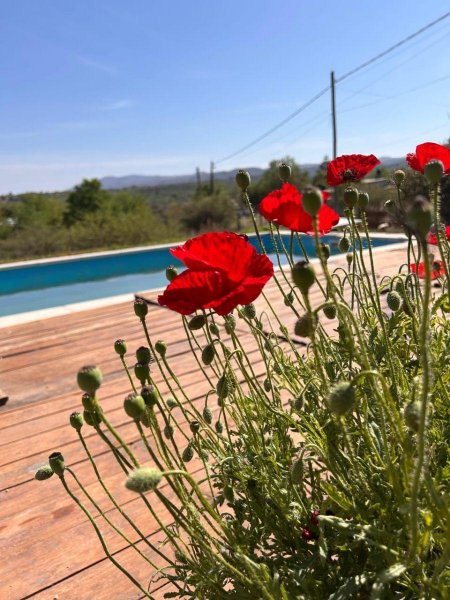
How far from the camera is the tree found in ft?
58.0

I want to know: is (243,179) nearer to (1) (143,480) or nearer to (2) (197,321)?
(2) (197,321)

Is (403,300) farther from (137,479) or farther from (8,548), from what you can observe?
(8,548)

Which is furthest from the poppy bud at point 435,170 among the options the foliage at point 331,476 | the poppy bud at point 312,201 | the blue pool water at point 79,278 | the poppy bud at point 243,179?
the blue pool water at point 79,278

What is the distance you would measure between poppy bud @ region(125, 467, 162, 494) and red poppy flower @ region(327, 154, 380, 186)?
628 mm

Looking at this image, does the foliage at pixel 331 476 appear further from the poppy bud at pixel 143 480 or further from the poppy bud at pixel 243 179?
the poppy bud at pixel 243 179

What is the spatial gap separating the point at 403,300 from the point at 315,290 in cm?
293

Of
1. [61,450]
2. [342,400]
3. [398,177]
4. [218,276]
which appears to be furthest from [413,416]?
[61,450]

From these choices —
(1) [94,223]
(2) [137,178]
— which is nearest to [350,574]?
(1) [94,223]

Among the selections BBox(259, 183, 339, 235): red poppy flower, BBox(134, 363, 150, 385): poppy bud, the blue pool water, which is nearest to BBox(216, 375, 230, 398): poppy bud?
BBox(134, 363, 150, 385): poppy bud

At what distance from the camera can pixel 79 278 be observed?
8961 mm

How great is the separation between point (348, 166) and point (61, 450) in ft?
Result: 4.25

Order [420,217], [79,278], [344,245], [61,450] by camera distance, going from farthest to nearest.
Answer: [79,278]
[61,450]
[344,245]
[420,217]

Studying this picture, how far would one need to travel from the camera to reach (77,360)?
2.57 m

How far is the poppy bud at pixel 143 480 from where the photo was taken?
38 centimetres
